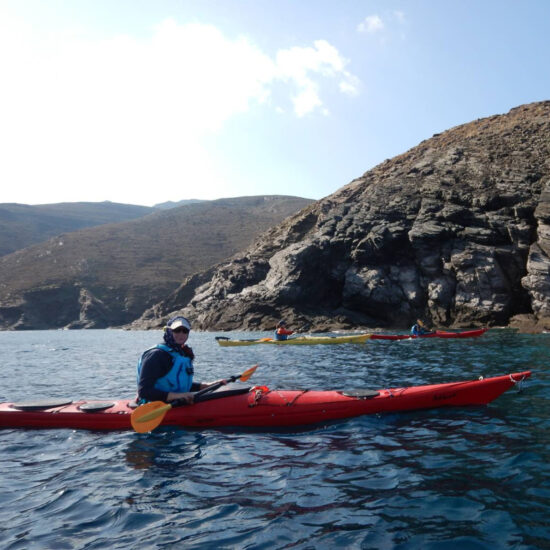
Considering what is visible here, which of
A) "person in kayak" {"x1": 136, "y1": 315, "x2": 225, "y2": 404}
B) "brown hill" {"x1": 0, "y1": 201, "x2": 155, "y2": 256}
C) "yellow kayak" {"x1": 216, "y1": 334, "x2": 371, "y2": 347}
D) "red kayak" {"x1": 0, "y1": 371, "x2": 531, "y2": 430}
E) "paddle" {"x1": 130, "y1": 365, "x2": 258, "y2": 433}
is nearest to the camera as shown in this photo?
"paddle" {"x1": 130, "y1": 365, "x2": 258, "y2": 433}

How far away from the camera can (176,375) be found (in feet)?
25.9

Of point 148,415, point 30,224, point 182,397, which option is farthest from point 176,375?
point 30,224

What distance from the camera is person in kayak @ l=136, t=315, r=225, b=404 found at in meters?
7.50

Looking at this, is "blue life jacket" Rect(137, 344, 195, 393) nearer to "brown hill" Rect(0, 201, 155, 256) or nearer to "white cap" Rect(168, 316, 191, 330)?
"white cap" Rect(168, 316, 191, 330)

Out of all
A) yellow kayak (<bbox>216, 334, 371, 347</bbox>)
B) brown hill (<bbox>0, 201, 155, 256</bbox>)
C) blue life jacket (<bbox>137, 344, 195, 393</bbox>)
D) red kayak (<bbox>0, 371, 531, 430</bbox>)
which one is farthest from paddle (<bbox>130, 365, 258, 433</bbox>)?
brown hill (<bbox>0, 201, 155, 256</bbox>)

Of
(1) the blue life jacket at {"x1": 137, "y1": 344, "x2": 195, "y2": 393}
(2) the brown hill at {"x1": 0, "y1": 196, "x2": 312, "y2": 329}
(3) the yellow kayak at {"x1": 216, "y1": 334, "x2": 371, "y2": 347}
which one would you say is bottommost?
(3) the yellow kayak at {"x1": 216, "y1": 334, "x2": 371, "y2": 347}

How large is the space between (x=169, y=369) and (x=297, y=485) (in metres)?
3.47

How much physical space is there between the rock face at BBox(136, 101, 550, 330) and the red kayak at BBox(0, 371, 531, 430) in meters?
28.0

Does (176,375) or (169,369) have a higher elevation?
(169,369)

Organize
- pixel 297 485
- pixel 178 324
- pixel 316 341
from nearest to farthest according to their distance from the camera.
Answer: pixel 297 485, pixel 178 324, pixel 316 341

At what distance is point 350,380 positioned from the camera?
478 inches

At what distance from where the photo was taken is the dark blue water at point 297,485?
13.2ft

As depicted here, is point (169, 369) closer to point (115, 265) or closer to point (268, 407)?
point (268, 407)

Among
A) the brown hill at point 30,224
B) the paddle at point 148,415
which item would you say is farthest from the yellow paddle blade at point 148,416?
the brown hill at point 30,224
